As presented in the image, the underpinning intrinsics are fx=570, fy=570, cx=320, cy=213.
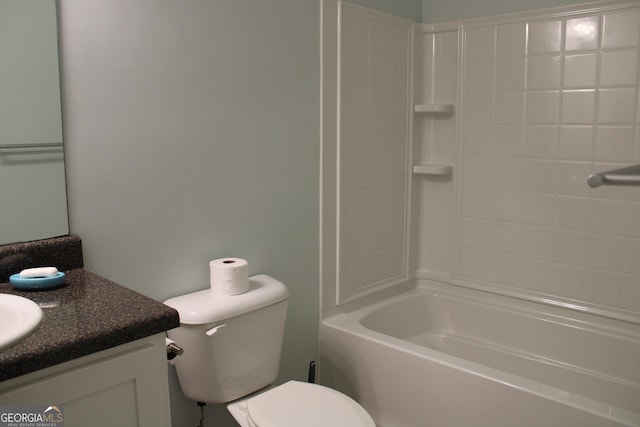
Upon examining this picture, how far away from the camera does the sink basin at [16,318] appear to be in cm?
108

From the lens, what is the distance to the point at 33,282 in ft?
4.76

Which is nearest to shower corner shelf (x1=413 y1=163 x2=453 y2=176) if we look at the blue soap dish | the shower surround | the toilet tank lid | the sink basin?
the shower surround

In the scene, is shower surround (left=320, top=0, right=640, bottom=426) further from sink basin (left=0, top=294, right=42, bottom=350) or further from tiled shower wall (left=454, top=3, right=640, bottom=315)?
sink basin (left=0, top=294, right=42, bottom=350)

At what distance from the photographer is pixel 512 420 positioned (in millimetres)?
1933

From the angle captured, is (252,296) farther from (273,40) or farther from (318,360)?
(273,40)

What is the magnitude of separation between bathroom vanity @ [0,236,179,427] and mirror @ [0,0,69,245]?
269mm

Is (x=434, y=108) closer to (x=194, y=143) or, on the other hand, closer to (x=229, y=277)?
(x=194, y=143)

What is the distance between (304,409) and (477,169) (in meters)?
1.56

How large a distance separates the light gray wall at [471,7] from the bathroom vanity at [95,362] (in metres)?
2.15

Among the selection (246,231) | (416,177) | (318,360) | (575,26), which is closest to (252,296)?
(246,231)

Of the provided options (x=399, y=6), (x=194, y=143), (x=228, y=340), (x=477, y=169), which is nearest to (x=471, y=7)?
(x=399, y=6)

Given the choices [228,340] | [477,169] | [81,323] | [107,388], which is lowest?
[228,340]

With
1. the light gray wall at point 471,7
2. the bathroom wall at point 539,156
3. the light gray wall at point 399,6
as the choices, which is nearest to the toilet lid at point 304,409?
the bathroom wall at point 539,156

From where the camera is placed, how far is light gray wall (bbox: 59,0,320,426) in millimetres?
1698
